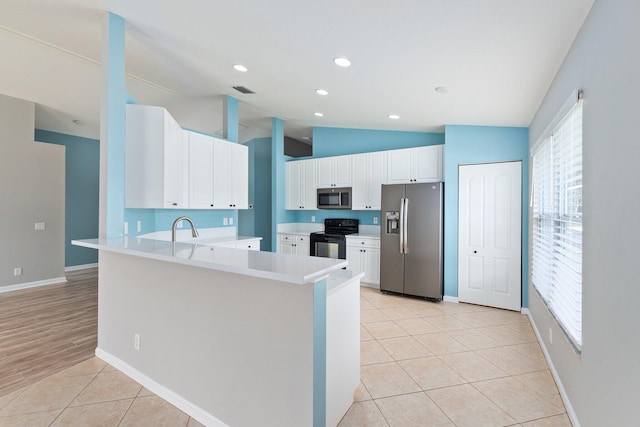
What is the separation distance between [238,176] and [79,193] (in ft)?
13.8

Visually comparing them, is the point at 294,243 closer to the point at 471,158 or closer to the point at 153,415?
the point at 471,158

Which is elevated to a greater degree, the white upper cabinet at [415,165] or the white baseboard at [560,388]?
the white upper cabinet at [415,165]

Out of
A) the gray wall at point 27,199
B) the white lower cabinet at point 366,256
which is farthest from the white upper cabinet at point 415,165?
the gray wall at point 27,199

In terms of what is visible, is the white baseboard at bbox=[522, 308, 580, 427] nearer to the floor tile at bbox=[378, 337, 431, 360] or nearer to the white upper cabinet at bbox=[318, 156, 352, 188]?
the floor tile at bbox=[378, 337, 431, 360]

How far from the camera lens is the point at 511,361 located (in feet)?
8.86

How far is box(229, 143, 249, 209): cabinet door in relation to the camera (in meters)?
4.67

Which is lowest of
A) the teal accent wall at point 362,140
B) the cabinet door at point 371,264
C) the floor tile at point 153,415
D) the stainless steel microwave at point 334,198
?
the floor tile at point 153,415

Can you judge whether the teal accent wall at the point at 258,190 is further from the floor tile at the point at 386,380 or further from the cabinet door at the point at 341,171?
the floor tile at the point at 386,380

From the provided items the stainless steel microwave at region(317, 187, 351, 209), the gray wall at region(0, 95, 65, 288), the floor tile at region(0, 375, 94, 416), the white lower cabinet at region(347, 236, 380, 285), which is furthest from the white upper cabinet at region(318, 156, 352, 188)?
the gray wall at region(0, 95, 65, 288)

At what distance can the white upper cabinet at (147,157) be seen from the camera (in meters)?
2.92

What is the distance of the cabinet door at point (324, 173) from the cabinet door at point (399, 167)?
1161 millimetres

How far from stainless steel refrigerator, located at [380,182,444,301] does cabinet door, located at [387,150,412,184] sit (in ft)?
1.17

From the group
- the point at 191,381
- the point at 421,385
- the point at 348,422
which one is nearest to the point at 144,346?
the point at 191,381

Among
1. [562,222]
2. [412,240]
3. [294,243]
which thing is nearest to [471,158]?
[412,240]
